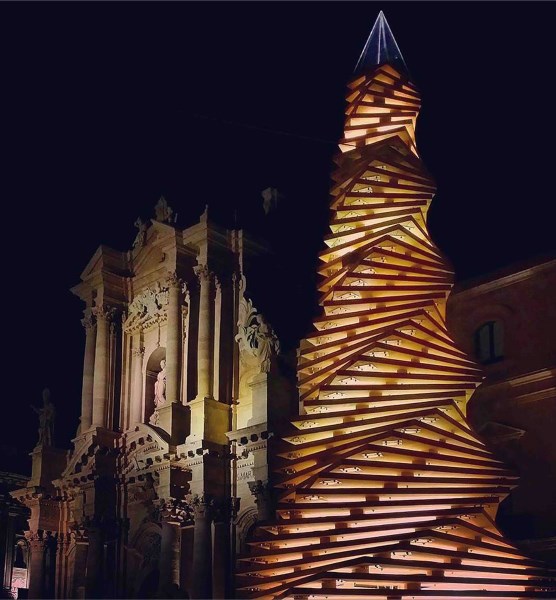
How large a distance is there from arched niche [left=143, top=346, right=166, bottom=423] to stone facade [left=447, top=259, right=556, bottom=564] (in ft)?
35.7

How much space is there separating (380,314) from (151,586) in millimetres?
16303

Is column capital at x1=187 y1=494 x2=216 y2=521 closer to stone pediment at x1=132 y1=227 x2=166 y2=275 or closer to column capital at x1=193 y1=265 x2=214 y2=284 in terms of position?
column capital at x1=193 y1=265 x2=214 y2=284

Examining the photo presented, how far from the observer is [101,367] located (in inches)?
1442

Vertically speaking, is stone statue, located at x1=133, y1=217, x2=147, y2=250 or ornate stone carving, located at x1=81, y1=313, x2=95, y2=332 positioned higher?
stone statue, located at x1=133, y1=217, x2=147, y2=250

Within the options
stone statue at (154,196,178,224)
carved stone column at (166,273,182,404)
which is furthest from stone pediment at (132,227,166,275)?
carved stone column at (166,273,182,404)

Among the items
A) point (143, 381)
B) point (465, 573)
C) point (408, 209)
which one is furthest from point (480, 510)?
point (143, 381)

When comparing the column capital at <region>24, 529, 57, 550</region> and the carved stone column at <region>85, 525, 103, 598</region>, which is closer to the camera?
the carved stone column at <region>85, 525, 103, 598</region>

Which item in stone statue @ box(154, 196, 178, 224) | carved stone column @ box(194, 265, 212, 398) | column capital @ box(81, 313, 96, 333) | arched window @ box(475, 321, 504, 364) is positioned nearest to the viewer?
arched window @ box(475, 321, 504, 364)

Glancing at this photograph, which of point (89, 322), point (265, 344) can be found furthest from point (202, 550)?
point (89, 322)

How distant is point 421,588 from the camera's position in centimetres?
1859

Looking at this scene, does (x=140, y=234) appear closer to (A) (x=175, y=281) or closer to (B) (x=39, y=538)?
(A) (x=175, y=281)

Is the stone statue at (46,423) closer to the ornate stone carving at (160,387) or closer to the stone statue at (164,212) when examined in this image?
the ornate stone carving at (160,387)

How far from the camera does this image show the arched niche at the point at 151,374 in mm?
36156

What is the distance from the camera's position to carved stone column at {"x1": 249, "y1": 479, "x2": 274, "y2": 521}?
2936 cm
